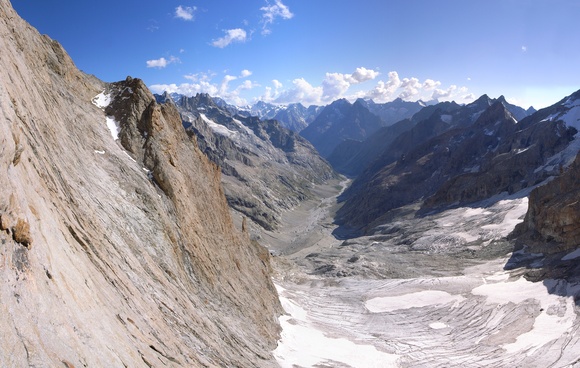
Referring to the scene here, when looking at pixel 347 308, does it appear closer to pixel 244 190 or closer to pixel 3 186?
pixel 3 186

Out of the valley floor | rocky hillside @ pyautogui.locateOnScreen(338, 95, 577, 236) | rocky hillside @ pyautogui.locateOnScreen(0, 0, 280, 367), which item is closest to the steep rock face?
the valley floor

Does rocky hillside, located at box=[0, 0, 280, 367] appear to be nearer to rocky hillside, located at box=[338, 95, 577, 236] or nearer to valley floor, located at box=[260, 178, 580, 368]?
valley floor, located at box=[260, 178, 580, 368]

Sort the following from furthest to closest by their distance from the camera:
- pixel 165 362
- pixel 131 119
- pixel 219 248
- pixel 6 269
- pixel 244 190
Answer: pixel 244 190 < pixel 219 248 < pixel 131 119 < pixel 165 362 < pixel 6 269

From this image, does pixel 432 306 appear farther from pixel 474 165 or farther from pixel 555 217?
pixel 474 165

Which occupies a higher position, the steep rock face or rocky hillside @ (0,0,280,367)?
rocky hillside @ (0,0,280,367)

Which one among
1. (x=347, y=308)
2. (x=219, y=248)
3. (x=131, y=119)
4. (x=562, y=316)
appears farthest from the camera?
(x=347, y=308)

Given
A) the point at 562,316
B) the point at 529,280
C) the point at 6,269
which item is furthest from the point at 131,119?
the point at 529,280

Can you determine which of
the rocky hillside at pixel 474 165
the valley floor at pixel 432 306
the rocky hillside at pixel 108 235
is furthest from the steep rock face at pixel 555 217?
the rocky hillside at pixel 108 235
